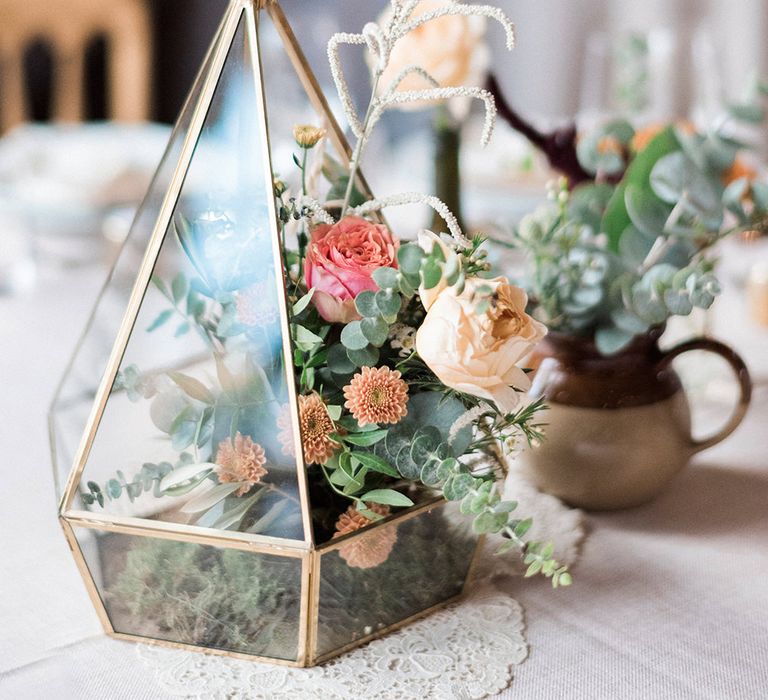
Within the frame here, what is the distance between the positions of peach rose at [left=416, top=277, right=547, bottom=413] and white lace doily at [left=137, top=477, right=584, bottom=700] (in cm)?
16

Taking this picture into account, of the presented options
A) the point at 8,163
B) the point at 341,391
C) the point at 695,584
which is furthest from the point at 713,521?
the point at 8,163

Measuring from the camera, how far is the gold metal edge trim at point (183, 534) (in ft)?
1.47

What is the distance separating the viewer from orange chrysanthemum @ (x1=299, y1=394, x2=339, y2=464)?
0.45 m

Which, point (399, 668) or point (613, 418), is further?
point (613, 418)

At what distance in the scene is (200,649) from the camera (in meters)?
0.49

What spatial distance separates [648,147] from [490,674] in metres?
0.42

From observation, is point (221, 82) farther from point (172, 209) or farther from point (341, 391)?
point (341, 391)

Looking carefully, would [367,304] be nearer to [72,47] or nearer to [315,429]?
[315,429]

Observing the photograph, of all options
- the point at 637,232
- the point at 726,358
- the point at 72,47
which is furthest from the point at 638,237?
the point at 72,47

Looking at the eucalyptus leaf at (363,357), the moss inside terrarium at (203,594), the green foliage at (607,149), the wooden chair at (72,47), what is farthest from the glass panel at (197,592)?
the wooden chair at (72,47)

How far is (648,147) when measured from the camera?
0.68 meters

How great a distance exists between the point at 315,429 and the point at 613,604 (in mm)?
245

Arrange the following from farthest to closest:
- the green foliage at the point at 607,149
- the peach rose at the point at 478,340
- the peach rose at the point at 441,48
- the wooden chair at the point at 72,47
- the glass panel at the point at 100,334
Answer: the wooden chair at the point at 72,47 → the peach rose at the point at 441,48 → the green foliage at the point at 607,149 → the glass panel at the point at 100,334 → the peach rose at the point at 478,340

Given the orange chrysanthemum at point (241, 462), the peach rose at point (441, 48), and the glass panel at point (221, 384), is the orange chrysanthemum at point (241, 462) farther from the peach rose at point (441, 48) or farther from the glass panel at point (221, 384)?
the peach rose at point (441, 48)
